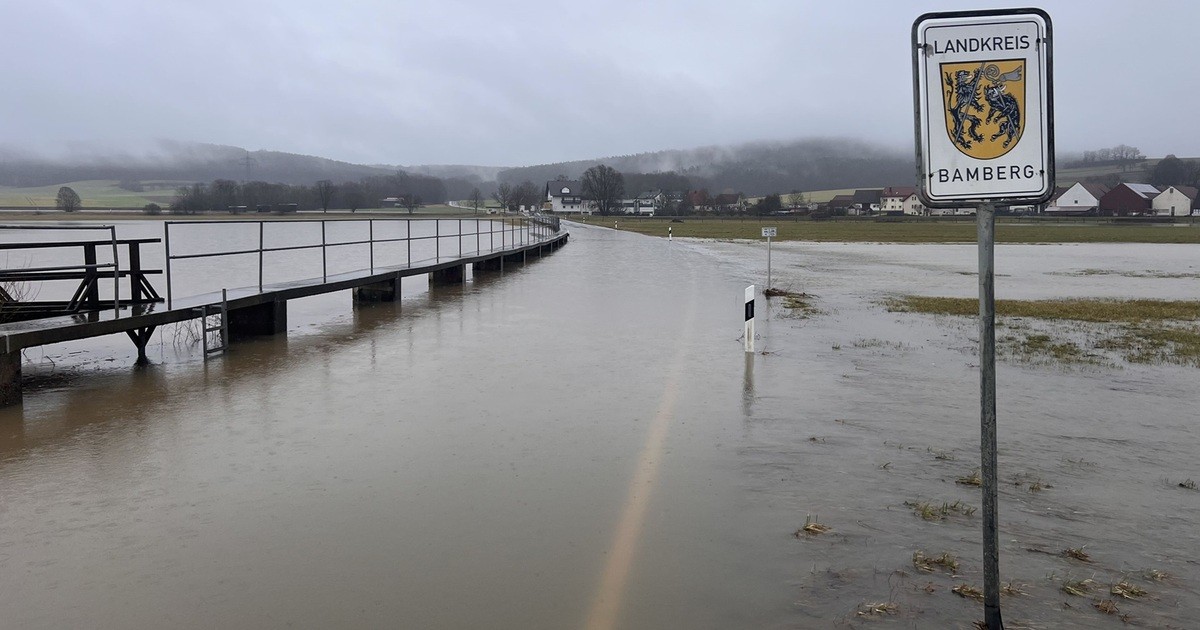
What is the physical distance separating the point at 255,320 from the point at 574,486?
837 cm

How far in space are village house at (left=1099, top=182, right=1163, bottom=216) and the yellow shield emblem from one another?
13994cm

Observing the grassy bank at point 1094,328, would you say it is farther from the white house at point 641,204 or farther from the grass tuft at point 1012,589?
the white house at point 641,204

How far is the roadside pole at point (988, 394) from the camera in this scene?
339 centimetres

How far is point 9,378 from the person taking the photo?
8.20 m

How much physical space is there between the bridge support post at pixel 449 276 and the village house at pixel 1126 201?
126 m

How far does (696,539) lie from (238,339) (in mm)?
9297

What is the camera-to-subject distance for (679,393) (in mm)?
8992

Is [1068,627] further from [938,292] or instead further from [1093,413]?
[938,292]

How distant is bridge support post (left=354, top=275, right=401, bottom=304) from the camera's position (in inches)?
695

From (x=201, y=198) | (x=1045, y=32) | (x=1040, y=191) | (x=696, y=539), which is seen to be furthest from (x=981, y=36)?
(x=201, y=198)

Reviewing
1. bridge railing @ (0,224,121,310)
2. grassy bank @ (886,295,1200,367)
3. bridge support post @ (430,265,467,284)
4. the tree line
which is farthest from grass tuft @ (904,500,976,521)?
the tree line

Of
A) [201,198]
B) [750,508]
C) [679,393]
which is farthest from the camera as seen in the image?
[201,198]

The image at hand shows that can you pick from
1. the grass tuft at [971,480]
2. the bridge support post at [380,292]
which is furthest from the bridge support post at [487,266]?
the grass tuft at [971,480]

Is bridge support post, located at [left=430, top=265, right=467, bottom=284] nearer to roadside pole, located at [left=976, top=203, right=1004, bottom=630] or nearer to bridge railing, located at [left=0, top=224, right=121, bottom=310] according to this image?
bridge railing, located at [left=0, top=224, right=121, bottom=310]
